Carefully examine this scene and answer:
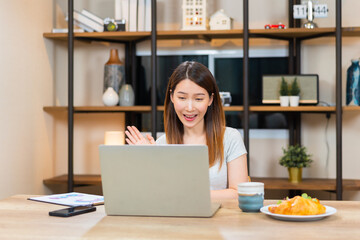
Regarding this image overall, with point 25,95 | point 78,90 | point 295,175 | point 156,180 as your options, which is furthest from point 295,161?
point 156,180

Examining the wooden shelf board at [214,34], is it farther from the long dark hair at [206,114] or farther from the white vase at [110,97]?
the long dark hair at [206,114]

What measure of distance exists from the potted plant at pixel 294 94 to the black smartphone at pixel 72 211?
2.10 m

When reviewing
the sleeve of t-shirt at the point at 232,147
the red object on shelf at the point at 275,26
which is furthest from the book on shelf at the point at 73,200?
the red object on shelf at the point at 275,26

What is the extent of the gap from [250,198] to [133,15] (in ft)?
7.70

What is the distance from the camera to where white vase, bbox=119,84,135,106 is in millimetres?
3760

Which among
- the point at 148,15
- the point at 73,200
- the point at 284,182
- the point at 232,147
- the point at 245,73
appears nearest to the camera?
the point at 73,200

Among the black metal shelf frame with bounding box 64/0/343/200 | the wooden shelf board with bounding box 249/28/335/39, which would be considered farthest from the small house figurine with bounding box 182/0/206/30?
the wooden shelf board with bounding box 249/28/335/39

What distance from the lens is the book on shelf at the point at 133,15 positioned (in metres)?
3.72

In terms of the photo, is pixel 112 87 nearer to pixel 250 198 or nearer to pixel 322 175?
pixel 322 175

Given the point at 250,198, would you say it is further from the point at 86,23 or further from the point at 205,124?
the point at 86,23

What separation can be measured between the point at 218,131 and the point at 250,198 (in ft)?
2.28

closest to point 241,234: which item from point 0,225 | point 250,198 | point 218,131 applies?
point 250,198

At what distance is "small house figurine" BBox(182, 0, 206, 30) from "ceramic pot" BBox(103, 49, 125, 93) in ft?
1.90

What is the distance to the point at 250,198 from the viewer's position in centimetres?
169
